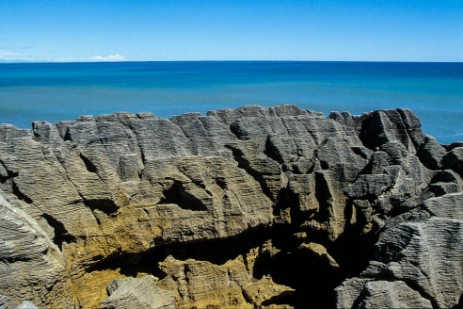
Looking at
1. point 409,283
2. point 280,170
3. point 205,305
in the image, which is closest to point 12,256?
point 205,305

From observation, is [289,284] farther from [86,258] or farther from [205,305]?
[86,258]

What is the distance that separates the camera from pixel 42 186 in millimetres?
12906

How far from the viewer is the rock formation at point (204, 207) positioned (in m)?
12.5

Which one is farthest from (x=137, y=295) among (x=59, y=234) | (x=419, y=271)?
(x=419, y=271)

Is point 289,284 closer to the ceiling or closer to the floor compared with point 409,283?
closer to the floor

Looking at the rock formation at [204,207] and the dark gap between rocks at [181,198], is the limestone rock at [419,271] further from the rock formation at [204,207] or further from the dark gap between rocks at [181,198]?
the dark gap between rocks at [181,198]

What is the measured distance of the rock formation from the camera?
1247cm

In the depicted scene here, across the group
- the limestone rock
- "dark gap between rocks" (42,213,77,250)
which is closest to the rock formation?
"dark gap between rocks" (42,213,77,250)

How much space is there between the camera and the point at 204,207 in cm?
1405

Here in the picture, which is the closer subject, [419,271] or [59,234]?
[419,271]

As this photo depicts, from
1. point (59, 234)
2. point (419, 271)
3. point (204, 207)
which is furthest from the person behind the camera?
point (204, 207)

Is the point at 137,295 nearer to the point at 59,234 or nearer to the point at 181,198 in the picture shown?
the point at 59,234

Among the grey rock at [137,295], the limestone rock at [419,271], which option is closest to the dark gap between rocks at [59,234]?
the grey rock at [137,295]

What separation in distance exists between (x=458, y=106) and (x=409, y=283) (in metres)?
56.1
